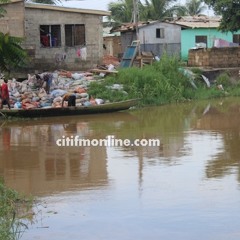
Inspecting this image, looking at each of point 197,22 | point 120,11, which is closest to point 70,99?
point 197,22

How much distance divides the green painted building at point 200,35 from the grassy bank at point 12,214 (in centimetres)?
2686

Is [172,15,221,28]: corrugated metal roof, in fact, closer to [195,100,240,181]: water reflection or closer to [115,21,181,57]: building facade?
[115,21,181,57]: building facade

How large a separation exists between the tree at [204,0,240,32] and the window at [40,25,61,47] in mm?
6975

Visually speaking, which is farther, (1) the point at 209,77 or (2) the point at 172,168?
(1) the point at 209,77

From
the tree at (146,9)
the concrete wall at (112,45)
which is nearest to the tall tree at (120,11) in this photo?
the tree at (146,9)

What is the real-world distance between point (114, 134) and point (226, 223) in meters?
8.96

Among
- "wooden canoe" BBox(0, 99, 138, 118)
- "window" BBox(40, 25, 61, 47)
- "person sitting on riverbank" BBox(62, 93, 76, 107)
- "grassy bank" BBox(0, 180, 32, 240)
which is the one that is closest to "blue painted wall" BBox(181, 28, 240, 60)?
"window" BBox(40, 25, 61, 47)

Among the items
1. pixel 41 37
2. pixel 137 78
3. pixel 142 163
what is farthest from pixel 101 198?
pixel 41 37

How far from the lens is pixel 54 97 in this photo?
22828 millimetres

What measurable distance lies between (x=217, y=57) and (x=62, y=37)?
7436 millimetres

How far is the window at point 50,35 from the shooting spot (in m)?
26.3

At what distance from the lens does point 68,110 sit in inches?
814

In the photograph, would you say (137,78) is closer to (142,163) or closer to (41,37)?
(41,37)

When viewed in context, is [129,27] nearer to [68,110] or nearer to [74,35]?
[74,35]
